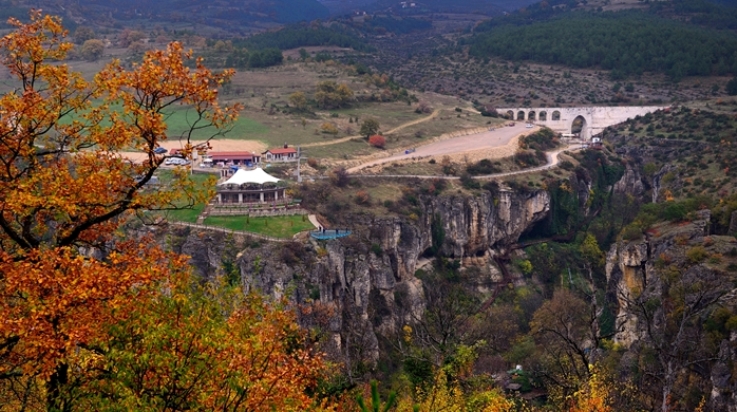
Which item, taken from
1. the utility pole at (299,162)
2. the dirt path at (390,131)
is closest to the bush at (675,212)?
the utility pole at (299,162)

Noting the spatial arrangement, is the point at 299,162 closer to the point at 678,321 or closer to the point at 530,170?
the point at 530,170

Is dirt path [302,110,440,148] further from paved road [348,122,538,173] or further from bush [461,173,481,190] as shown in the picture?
bush [461,173,481,190]

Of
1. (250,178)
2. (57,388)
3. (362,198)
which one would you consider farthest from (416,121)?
(57,388)

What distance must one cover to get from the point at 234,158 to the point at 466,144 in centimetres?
2569

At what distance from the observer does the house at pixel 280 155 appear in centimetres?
6003

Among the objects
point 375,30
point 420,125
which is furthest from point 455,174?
point 375,30

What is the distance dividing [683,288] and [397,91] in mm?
62030

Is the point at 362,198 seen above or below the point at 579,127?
above

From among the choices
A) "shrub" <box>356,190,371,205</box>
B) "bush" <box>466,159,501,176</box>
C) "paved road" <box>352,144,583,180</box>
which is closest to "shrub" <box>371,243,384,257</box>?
"shrub" <box>356,190,371,205</box>

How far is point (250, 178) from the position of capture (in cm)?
5022

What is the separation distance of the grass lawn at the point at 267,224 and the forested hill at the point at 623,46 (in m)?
77.4

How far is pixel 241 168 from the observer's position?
55156 mm

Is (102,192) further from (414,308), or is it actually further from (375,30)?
(375,30)

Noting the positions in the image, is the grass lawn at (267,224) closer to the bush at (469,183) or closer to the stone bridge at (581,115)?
the bush at (469,183)
